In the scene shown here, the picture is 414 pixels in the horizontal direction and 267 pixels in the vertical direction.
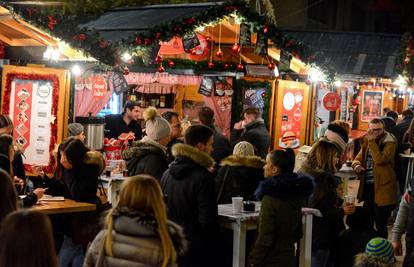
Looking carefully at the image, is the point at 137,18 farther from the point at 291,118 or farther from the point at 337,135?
→ the point at 337,135

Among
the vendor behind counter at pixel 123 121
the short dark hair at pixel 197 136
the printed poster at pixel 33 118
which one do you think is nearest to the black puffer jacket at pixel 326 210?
the short dark hair at pixel 197 136

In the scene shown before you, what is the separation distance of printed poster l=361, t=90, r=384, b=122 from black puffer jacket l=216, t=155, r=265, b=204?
49.2 ft

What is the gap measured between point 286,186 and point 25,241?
3.49 meters

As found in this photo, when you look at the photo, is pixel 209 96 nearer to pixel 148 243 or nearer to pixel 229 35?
pixel 229 35

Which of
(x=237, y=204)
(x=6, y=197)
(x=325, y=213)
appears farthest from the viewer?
(x=325, y=213)

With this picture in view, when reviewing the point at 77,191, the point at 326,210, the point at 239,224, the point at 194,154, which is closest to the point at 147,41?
the point at 77,191

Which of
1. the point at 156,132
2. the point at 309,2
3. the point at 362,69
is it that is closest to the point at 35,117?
the point at 156,132

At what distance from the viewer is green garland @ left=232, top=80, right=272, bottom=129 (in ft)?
46.5

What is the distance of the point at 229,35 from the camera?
14953mm

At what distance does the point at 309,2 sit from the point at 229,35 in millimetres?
14844

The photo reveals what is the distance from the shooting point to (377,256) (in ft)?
16.7

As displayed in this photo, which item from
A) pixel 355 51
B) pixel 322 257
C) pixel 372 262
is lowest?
pixel 322 257

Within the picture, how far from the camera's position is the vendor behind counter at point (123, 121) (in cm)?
1291

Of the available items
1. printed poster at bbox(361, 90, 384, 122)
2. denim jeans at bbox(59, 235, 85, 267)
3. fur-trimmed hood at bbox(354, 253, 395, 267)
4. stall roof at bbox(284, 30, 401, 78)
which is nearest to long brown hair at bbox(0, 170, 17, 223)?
fur-trimmed hood at bbox(354, 253, 395, 267)
